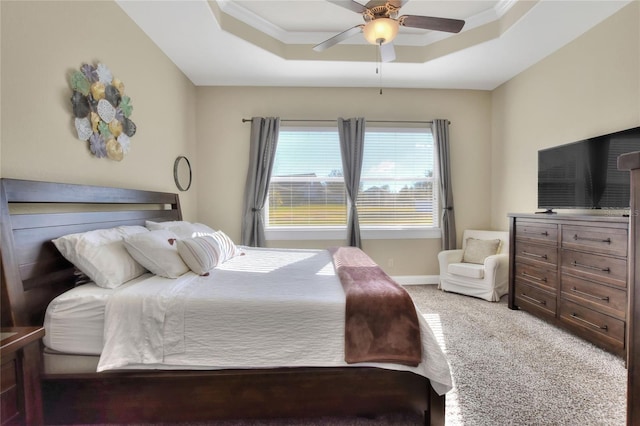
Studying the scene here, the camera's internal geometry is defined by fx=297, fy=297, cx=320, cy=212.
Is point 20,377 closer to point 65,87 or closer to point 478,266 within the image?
point 65,87

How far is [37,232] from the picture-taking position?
160 centimetres

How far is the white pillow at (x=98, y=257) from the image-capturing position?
1.67 metres

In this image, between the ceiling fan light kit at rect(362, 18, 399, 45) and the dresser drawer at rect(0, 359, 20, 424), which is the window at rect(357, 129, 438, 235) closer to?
the ceiling fan light kit at rect(362, 18, 399, 45)

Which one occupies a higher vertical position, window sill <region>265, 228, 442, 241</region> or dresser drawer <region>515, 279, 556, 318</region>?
window sill <region>265, 228, 442, 241</region>

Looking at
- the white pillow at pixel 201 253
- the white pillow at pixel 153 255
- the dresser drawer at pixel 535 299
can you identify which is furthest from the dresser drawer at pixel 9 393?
the dresser drawer at pixel 535 299

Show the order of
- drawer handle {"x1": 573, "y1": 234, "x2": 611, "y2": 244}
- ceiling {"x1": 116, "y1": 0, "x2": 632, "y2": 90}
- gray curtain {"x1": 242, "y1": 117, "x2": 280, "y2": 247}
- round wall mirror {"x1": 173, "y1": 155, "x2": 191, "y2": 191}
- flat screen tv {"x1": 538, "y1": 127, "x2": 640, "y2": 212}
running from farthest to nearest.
→ 1. gray curtain {"x1": 242, "y1": 117, "x2": 280, "y2": 247}
2. round wall mirror {"x1": 173, "y1": 155, "x2": 191, "y2": 191}
3. ceiling {"x1": 116, "y1": 0, "x2": 632, "y2": 90}
4. flat screen tv {"x1": 538, "y1": 127, "x2": 640, "y2": 212}
5. drawer handle {"x1": 573, "y1": 234, "x2": 611, "y2": 244}

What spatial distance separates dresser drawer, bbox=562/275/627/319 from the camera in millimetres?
2186

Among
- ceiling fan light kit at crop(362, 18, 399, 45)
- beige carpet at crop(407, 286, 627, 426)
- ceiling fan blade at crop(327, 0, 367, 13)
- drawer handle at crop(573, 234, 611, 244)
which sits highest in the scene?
ceiling fan blade at crop(327, 0, 367, 13)

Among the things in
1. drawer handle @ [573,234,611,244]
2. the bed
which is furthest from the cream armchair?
the bed

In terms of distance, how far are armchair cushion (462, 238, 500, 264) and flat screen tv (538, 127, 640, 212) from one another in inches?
30.7

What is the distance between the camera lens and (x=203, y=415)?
1.54 meters

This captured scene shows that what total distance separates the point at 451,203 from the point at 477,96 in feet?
5.27

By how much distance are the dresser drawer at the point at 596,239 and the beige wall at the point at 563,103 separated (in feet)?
3.24

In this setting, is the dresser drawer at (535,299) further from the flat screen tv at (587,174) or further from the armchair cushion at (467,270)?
the flat screen tv at (587,174)
